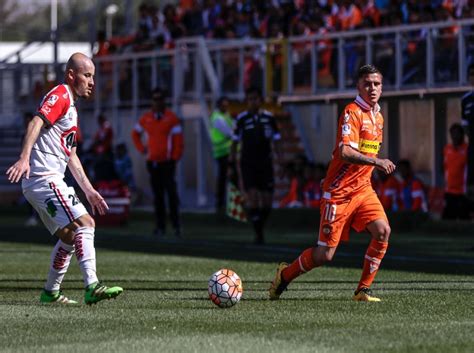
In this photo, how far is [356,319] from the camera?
10.6m

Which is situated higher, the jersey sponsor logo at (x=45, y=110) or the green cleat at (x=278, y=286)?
the jersey sponsor logo at (x=45, y=110)

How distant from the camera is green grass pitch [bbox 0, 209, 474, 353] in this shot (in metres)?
9.38

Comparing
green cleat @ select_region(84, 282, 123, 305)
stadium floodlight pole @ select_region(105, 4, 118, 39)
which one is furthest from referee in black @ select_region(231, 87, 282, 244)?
stadium floodlight pole @ select_region(105, 4, 118, 39)

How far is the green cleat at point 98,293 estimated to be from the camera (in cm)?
1123

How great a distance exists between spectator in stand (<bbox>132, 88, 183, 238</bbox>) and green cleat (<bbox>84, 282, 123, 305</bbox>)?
1174 centimetres

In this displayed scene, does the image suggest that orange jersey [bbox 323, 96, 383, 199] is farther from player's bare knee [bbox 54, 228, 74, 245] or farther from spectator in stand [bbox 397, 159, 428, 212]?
spectator in stand [bbox 397, 159, 428, 212]

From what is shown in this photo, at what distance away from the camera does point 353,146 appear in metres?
12.0

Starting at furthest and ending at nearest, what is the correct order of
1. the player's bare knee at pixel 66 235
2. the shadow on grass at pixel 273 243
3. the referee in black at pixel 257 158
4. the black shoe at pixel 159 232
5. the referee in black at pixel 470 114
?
A: the black shoe at pixel 159 232 → the referee in black at pixel 257 158 → the referee in black at pixel 470 114 → the shadow on grass at pixel 273 243 → the player's bare knee at pixel 66 235

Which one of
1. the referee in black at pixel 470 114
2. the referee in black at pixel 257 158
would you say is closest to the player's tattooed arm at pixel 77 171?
the referee in black at pixel 470 114

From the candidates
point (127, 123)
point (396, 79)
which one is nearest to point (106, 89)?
point (127, 123)

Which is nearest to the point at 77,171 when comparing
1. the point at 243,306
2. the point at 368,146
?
the point at 243,306

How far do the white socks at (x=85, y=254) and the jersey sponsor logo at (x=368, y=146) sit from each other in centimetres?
245

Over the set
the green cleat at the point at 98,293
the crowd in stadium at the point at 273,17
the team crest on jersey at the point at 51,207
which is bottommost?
the green cleat at the point at 98,293

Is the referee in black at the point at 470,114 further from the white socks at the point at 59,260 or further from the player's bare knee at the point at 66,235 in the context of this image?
the player's bare knee at the point at 66,235
